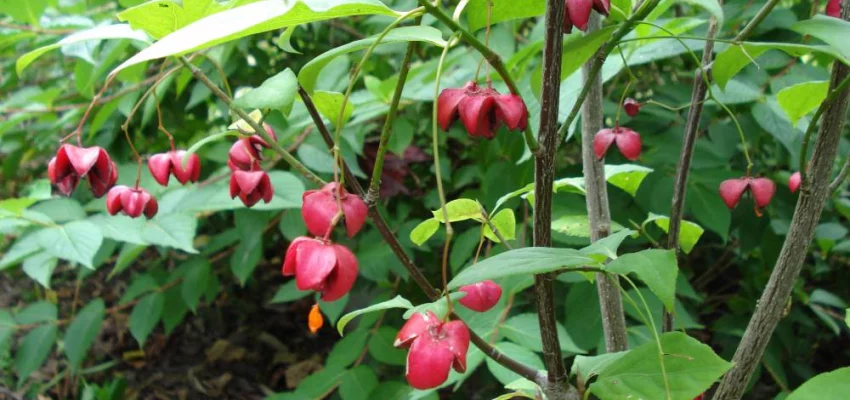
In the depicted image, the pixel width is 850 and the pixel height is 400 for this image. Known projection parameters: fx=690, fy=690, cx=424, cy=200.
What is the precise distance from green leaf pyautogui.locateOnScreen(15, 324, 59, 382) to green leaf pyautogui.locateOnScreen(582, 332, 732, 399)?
4.95 feet

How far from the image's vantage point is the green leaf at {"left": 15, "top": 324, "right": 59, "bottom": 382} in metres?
1.61

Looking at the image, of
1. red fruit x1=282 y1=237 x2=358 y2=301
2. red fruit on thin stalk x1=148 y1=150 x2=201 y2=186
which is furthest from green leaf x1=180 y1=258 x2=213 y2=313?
red fruit x1=282 y1=237 x2=358 y2=301

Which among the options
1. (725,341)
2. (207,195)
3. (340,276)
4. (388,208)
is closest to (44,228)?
(207,195)

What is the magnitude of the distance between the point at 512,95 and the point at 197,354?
2014 millimetres

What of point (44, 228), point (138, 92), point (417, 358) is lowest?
point (44, 228)

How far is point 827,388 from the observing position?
45 centimetres

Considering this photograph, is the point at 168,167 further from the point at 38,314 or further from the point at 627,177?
the point at 38,314

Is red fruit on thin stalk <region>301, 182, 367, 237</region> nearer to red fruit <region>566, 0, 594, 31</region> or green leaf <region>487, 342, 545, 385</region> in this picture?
red fruit <region>566, 0, 594, 31</region>

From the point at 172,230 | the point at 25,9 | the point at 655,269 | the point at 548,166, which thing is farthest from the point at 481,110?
the point at 25,9

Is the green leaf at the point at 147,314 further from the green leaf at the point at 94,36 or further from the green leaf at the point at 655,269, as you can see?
the green leaf at the point at 655,269

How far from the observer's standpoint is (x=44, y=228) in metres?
1.17

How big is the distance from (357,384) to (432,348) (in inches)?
34.5

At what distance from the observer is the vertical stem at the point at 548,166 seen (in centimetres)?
46

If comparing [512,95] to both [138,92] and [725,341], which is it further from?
[725,341]
